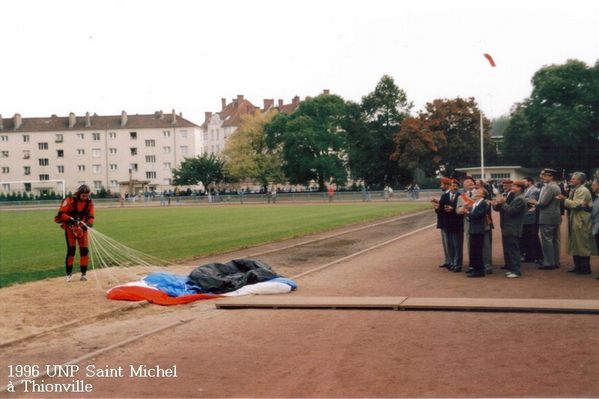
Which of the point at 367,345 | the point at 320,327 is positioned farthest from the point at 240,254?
the point at 367,345

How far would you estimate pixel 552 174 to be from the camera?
14609 millimetres

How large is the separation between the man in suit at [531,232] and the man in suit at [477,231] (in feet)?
7.71

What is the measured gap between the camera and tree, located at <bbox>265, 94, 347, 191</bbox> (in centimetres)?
8662

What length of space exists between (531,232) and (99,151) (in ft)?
366

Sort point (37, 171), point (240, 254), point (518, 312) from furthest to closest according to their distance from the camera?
point (37, 171), point (240, 254), point (518, 312)

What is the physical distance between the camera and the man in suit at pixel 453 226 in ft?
48.6

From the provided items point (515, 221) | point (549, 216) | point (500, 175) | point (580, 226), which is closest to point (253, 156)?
point (500, 175)

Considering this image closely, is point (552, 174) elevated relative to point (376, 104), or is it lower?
lower

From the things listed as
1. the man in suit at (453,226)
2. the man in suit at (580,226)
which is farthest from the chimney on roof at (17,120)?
the man in suit at (580,226)

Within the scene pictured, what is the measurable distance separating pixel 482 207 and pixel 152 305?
710 centimetres

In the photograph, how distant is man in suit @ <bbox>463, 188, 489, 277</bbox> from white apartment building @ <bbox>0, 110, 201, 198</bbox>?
107m

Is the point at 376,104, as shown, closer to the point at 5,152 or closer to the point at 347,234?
the point at 347,234

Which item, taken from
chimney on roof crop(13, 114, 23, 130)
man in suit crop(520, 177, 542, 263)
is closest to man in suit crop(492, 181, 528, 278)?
man in suit crop(520, 177, 542, 263)

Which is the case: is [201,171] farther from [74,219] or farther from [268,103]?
[74,219]
